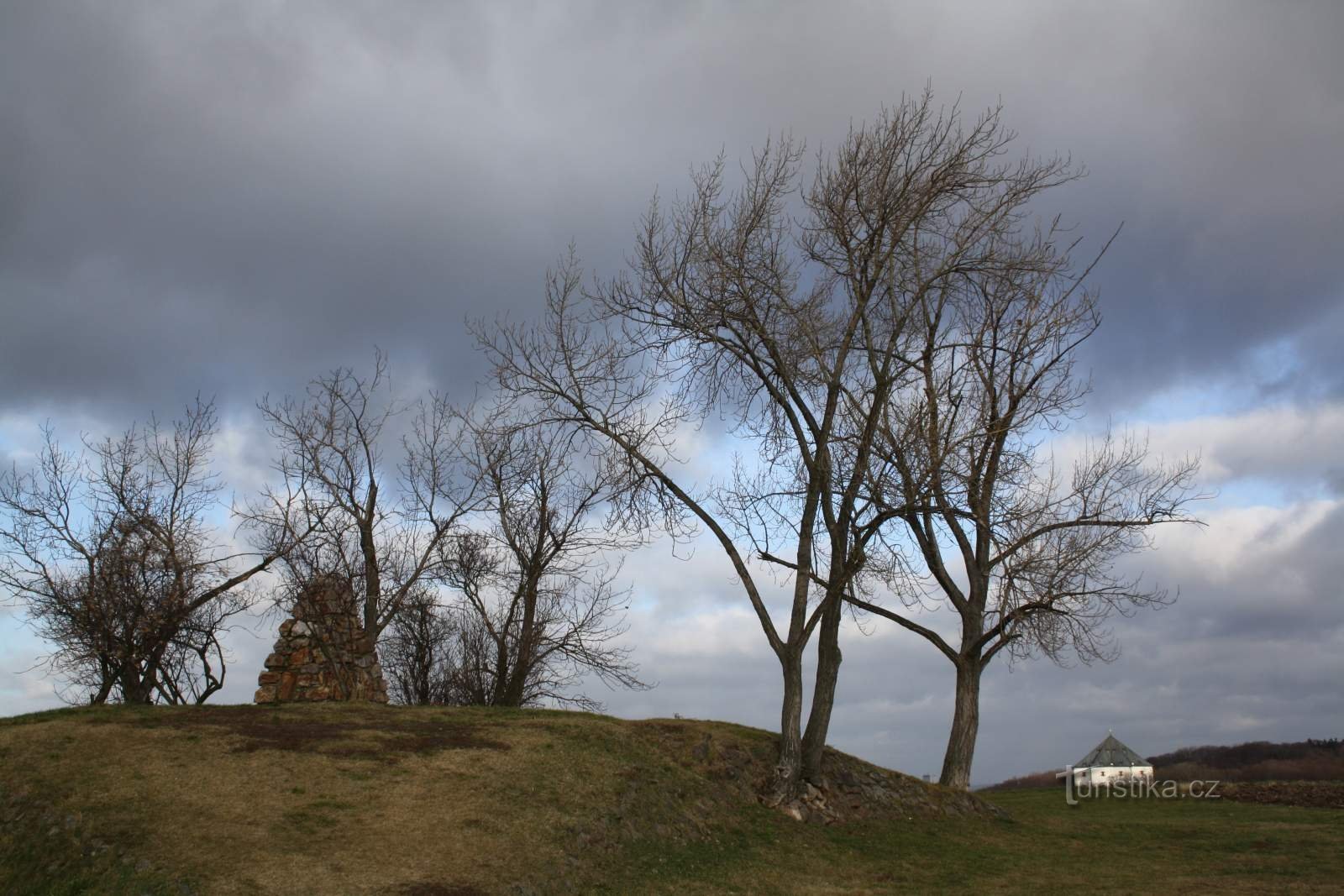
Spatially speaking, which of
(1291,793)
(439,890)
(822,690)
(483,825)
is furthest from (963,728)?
(439,890)

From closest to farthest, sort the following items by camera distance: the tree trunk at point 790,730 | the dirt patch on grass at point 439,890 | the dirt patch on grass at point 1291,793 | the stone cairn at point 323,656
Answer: the dirt patch on grass at point 439,890
the tree trunk at point 790,730
the stone cairn at point 323,656
the dirt patch on grass at point 1291,793

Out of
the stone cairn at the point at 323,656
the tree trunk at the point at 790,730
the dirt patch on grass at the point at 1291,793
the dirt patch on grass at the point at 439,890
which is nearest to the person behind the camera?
the dirt patch on grass at the point at 439,890

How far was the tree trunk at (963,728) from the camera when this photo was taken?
20.1 meters

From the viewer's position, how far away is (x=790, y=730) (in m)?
16.9

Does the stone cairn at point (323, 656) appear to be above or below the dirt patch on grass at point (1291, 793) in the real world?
above

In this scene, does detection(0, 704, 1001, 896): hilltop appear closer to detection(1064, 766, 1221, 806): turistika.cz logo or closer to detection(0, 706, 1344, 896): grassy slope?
detection(0, 706, 1344, 896): grassy slope

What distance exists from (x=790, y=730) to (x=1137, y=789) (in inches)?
484

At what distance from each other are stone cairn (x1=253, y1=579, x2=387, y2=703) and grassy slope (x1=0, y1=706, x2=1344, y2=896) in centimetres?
228

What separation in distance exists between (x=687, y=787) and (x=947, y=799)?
6.36 m

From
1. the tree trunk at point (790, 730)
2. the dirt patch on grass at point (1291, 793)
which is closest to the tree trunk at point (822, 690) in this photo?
the tree trunk at point (790, 730)

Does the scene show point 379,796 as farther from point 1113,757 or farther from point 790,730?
point 1113,757

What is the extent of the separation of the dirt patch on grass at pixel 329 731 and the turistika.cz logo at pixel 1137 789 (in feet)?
51.7

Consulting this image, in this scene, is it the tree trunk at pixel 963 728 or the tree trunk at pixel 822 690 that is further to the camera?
the tree trunk at pixel 963 728

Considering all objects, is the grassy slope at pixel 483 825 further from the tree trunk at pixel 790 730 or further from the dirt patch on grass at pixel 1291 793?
the dirt patch on grass at pixel 1291 793
